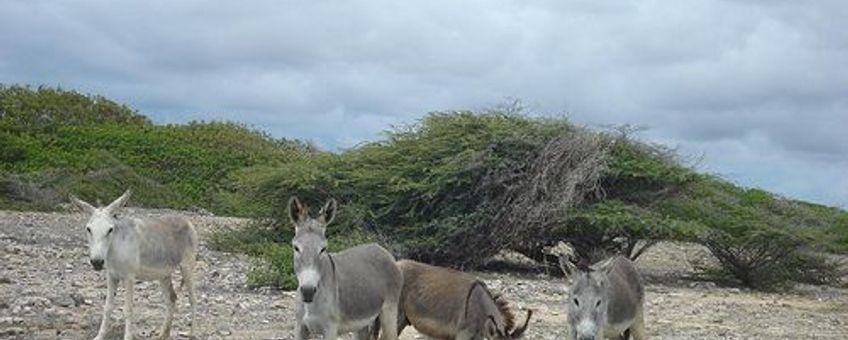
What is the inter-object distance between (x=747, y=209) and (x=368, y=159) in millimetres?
8962

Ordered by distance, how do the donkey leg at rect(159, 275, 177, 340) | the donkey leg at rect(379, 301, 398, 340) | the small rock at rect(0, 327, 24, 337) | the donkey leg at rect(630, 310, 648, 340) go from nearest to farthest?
the donkey leg at rect(379, 301, 398, 340) → the donkey leg at rect(630, 310, 648, 340) → the small rock at rect(0, 327, 24, 337) → the donkey leg at rect(159, 275, 177, 340)

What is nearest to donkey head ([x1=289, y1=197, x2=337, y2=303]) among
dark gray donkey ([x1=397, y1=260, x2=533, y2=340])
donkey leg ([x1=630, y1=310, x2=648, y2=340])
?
dark gray donkey ([x1=397, y1=260, x2=533, y2=340])

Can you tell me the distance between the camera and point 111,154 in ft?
141

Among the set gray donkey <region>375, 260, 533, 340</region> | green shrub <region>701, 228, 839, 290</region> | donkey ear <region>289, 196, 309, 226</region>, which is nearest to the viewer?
donkey ear <region>289, 196, 309, 226</region>

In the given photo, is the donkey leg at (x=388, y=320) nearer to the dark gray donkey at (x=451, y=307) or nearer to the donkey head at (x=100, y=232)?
the dark gray donkey at (x=451, y=307)

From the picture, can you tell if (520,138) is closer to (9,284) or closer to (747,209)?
(747,209)

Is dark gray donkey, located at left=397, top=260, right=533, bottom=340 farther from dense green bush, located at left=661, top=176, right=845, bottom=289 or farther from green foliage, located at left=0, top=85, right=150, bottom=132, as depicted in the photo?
green foliage, located at left=0, top=85, right=150, bottom=132

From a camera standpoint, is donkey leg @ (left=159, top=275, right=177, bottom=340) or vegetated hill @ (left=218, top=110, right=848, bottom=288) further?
vegetated hill @ (left=218, top=110, right=848, bottom=288)

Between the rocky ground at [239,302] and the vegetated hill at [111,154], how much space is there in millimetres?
5088

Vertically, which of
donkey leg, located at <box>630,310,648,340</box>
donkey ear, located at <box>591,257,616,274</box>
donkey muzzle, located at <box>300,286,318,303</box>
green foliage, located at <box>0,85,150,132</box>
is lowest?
donkey leg, located at <box>630,310,648,340</box>

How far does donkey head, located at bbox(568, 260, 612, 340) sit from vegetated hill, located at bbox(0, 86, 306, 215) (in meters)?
16.0

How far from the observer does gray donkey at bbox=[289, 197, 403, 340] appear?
10453 millimetres

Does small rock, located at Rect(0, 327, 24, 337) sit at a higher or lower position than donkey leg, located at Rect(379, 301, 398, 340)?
lower

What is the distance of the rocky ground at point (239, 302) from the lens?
1491 cm
